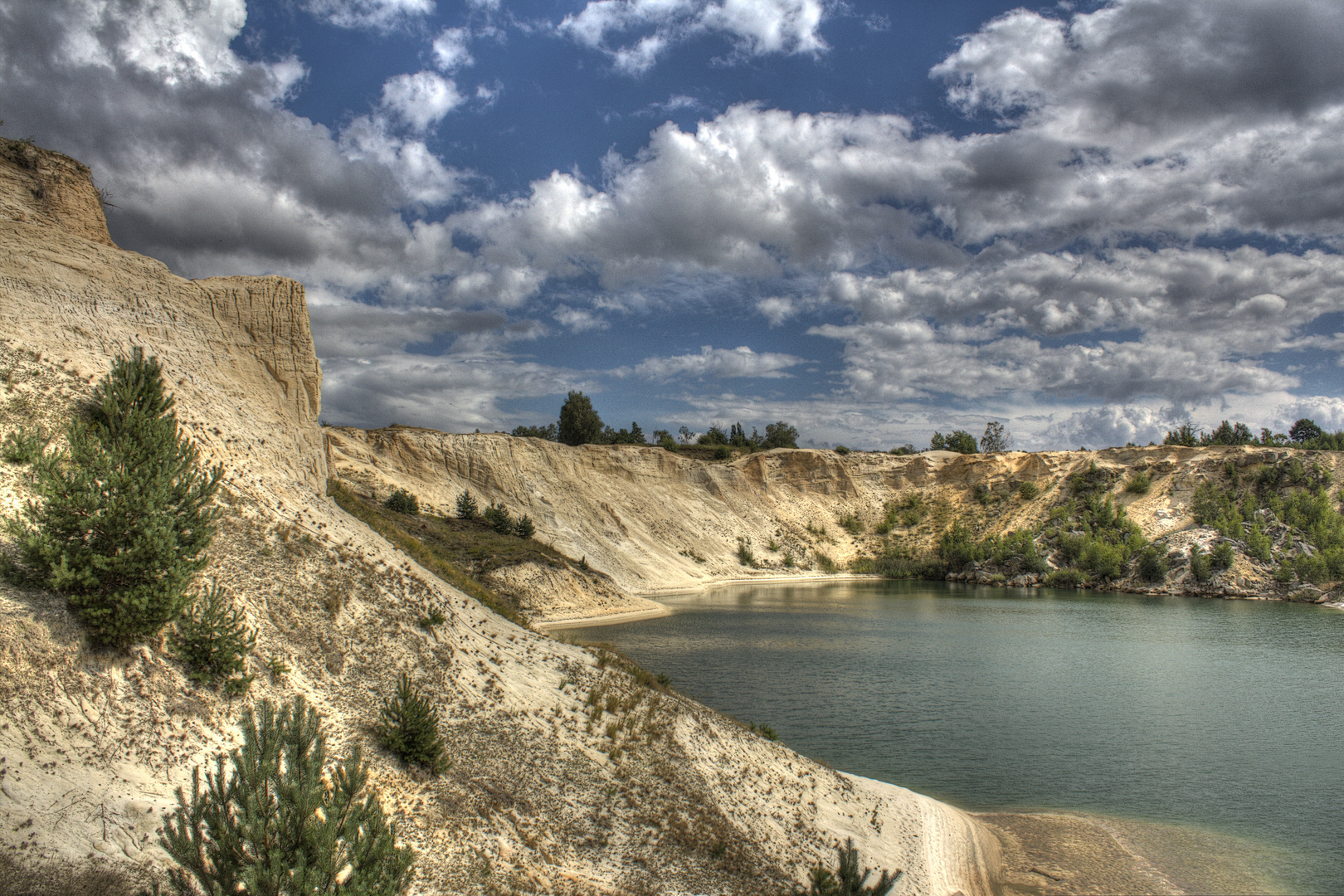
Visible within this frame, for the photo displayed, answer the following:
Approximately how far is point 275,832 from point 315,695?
4.91 meters

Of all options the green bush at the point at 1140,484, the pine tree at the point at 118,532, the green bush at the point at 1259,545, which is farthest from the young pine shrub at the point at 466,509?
the green bush at the point at 1140,484

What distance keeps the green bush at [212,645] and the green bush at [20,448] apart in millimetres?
2851

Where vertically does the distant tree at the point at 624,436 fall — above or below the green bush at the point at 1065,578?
above

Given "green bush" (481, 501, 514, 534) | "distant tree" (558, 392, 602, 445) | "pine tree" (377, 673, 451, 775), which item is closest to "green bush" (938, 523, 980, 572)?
"distant tree" (558, 392, 602, 445)

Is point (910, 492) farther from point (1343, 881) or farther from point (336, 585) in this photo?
point (336, 585)

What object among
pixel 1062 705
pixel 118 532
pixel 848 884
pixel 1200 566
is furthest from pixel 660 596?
pixel 1200 566

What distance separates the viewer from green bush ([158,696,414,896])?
484 centimetres

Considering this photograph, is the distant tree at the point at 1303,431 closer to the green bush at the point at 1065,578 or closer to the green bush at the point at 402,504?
the green bush at the point at 1065,578

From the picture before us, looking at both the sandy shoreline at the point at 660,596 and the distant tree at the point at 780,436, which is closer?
the sandy shoreline at the point at 660,596

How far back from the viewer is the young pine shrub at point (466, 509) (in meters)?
45.2

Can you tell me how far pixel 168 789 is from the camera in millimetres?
6816

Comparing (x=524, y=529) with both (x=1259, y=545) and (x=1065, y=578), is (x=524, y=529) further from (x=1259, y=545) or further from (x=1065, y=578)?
(x=1259, y=545)

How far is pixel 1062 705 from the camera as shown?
2227 centimetres

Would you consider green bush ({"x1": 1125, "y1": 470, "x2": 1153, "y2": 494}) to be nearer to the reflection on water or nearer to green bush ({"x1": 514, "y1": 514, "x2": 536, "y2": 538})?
the reflection on water
